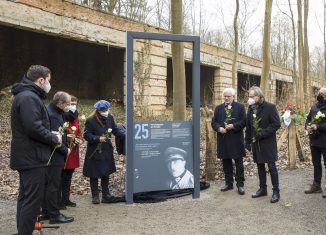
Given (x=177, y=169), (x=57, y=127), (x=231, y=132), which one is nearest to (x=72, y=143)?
(x=57, y=127)

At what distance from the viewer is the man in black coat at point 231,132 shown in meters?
7.70

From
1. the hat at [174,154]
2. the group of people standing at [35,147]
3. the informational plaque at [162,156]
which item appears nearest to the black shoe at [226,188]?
the informational plaque at [162,156]

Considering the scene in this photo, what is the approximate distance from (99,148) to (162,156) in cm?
113

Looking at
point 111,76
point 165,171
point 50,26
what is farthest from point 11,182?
point 111,76

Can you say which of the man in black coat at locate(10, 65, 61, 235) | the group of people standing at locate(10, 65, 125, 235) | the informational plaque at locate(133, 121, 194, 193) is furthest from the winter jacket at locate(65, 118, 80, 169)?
the man in black coat at locate(10, 65, 61, 235)

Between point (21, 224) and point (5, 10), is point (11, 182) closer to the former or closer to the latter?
point (21, 224)

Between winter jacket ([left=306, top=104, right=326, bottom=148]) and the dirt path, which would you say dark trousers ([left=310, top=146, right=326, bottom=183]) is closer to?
winter jacket ([left=306, top=104, right=326, bottom=148])

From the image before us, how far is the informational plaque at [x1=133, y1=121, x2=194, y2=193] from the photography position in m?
7.09

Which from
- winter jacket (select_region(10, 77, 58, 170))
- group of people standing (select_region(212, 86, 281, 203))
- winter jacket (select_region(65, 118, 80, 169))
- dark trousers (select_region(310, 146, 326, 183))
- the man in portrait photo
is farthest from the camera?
dark trousers (select_region(310, 146, 326, 183))

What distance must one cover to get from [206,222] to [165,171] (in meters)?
1.48

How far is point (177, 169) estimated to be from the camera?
7.40 m

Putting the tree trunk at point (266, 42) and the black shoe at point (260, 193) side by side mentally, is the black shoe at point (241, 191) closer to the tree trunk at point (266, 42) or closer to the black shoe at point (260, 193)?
the black shoe at point (260, 193)

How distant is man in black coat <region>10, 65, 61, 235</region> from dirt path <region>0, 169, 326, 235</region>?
2.95ft

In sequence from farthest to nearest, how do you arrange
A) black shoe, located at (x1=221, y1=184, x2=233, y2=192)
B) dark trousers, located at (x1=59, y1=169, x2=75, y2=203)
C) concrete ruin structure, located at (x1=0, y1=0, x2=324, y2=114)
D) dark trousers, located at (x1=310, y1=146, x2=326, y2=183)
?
1. concrete ruin structure, located at (x1=0, y1=0, x2=324, y2=114)
2. black shoe, located at (x1=221, y1=184, x2=233, y2=192)
3. dark trousers, located at (x1=310, y1=146, x2=326, y2=183)
4. dark trousers, located at (x1=59, y1=169, x2=75, y2=203)
